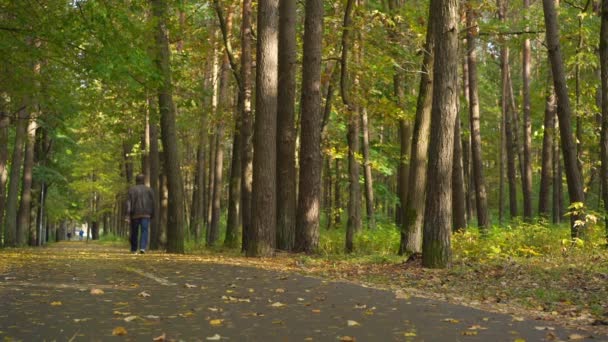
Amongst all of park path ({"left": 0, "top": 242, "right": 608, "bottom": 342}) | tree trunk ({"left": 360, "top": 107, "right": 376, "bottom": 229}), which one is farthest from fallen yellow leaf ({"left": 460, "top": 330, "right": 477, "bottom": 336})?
tree trunk ({"left": 360, "top": 107, "right": 376, "bottom": 229})

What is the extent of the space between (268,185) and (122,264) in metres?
3.33

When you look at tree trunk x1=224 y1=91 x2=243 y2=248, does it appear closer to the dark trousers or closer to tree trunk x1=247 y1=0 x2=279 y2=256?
the dark trousers

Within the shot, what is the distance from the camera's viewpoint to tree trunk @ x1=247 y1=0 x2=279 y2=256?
13930mm

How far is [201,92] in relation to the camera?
19.8 metres

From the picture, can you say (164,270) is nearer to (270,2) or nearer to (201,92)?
(270,2)

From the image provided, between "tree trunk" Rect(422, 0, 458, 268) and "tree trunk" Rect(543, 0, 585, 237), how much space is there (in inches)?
223

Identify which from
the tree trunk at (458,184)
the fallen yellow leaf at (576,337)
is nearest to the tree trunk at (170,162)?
the tree trunk at (458,184)

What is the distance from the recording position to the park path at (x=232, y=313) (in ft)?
17.8

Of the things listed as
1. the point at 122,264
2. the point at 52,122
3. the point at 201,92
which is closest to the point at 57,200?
the point at 52,122

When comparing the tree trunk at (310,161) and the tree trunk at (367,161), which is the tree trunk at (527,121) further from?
the tree trunk at (310,161)

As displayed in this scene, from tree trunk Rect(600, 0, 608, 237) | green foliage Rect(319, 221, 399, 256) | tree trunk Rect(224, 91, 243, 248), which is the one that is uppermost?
tree trunk Rect(600, 0, 608, 237)

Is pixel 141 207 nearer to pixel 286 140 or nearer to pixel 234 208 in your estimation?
pixel 234 208

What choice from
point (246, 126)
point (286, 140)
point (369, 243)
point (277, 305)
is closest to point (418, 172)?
point (286, 140)

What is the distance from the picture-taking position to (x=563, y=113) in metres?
16.0
